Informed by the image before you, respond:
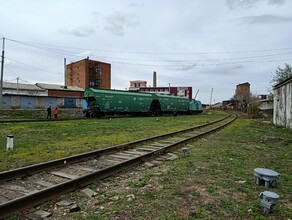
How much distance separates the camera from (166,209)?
400 centimetres

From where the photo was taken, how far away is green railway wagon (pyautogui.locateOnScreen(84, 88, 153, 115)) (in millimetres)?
28781

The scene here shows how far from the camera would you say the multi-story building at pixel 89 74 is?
3159 inches

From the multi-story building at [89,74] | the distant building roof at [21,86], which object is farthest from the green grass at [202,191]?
the multi-story building at [89,74]

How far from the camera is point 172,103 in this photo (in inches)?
1630

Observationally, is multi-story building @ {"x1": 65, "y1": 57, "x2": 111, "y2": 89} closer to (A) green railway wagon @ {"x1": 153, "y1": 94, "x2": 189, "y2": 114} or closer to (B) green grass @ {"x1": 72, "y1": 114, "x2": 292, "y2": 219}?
(A) green railway wagon @ {"x1": 153, "y1": 94, "x2": 189, "y2": 114}

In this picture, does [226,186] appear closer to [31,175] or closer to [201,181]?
[201,181]

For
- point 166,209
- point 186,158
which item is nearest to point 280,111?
point 186,158

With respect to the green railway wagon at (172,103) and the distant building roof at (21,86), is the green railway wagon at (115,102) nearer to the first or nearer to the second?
the green railway wagon at (172,103)

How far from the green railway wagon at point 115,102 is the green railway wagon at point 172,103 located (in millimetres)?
3245

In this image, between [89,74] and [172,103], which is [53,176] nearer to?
[172,103]

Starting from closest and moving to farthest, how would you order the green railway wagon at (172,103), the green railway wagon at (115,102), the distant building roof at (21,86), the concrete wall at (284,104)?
the concrete wall at (284,104), the green railway wagon at (115,102), the green railway wagon at (172,103), the distant building roof at (21,86)

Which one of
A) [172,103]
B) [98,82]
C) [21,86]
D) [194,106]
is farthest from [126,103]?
[98,82]

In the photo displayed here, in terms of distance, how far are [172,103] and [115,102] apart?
13.5m

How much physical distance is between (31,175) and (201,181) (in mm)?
3801
